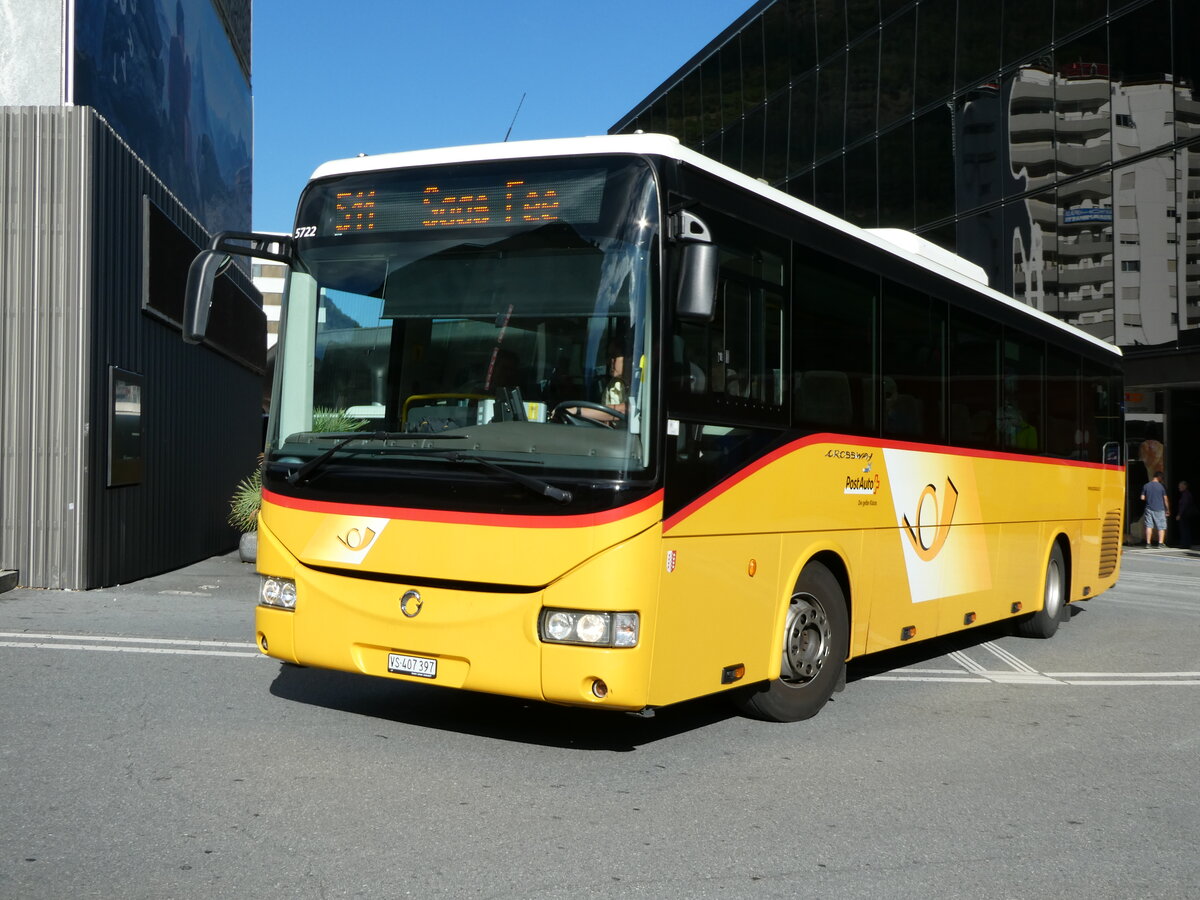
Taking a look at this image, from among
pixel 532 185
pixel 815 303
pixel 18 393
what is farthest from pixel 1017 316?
pixel 18 393

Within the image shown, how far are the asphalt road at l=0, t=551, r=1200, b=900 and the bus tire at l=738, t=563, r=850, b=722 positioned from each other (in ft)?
0.48

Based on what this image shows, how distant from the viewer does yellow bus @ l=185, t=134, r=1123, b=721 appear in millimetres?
6328

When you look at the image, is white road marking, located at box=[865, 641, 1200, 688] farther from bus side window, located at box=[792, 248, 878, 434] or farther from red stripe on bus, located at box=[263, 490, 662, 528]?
red stripe on bus, located at box=[263, 490, 662, 528]

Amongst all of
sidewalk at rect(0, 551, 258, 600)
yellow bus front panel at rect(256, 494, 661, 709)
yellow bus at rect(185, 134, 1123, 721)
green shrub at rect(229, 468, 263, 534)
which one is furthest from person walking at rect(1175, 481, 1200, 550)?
yellow bus front panel at rect(256, 494, 661, 709)

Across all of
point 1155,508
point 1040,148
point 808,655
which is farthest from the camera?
point 1040,148

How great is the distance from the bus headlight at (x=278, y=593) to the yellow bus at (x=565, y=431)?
2 centimetres

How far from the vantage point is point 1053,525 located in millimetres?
12562

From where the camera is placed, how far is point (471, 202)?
6824mm

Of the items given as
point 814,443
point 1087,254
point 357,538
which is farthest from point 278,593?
point 1087,254

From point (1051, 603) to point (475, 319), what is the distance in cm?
814

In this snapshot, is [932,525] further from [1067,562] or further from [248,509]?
[248,509]

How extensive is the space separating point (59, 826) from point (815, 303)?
502 centimetres

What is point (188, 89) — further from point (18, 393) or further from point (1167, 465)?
point (1167, 465)

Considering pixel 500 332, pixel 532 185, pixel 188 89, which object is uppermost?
pixel 188 89
